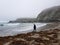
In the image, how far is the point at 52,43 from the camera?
643 inches

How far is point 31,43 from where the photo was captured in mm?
16219

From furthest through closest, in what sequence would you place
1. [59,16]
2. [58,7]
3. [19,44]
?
[58,7], [59,16], [19,44]

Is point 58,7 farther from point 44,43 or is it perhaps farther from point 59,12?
point 44,43

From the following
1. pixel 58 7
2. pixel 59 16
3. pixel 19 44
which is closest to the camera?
pixel 19 44

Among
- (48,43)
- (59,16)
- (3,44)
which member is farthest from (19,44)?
(59,16)

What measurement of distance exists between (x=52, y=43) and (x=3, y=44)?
490cm

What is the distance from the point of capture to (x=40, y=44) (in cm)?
1599

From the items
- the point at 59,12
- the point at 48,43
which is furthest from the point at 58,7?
the point at 48,43

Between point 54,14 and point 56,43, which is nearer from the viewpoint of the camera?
point 56,43

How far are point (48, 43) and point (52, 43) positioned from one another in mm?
410

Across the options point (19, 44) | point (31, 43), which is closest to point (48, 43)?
point (31, 43)

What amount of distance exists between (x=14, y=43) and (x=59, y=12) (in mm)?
83501

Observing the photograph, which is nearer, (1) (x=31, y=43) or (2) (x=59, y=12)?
(1) (x=31, y=43)

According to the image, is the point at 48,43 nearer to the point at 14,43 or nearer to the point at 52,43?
the point at 52,43
